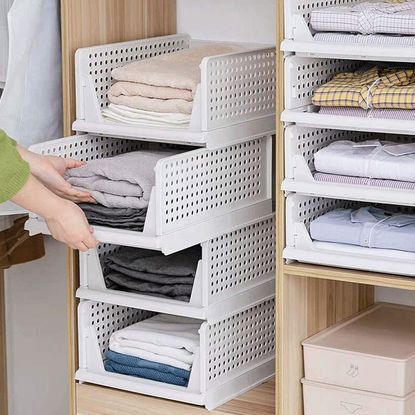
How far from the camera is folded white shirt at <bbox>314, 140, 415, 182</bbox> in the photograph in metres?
2.07

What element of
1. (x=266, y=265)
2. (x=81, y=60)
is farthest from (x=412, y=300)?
(x=81, y=60)

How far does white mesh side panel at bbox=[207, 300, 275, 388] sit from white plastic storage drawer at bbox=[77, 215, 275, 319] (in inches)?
1.6

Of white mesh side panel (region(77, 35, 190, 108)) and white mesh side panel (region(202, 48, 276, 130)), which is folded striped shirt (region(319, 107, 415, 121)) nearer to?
white mesh side panel (region(202, 48, 276, 130))

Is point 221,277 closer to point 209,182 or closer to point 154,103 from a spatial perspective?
point 209,182

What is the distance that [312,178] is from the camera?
2148mm

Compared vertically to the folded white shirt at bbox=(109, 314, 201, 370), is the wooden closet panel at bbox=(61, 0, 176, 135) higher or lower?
higher

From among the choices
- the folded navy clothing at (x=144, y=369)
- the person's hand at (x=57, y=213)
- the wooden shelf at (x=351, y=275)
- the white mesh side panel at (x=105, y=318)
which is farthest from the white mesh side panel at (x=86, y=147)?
the wooden shelf at (x=351, y=275)

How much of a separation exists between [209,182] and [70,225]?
1.07 feet

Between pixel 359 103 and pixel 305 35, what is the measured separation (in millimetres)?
168

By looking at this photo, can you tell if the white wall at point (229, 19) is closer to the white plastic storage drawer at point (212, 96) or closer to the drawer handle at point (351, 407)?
the white plastic storage drawer at point (212, 96)

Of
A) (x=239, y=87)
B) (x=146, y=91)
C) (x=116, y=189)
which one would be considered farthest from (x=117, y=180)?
(x=239, y=87)

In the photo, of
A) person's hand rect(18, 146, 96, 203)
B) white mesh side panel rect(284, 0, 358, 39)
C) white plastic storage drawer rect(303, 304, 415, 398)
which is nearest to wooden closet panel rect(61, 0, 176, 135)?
person's hand rect(18, 146, 96, 203)

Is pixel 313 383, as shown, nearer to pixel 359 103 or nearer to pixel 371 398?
pixel 371 398

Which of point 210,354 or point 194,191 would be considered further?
point 210,354
